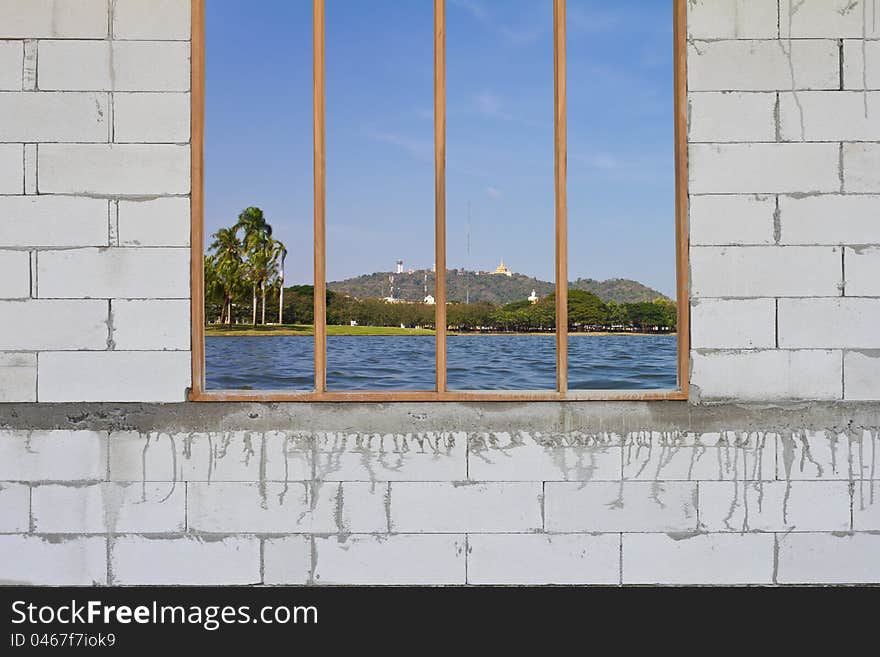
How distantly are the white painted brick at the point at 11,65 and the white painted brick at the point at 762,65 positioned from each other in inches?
89.1

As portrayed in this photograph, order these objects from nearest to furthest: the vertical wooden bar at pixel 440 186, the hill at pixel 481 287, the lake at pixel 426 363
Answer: the vertical wooden bar at pixel 440 186 < the lake at pixel 426 363 < the hill at pixel 481 287

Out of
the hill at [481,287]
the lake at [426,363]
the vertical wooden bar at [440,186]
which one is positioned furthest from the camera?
the hill at [481,287]

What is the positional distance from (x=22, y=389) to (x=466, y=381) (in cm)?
1327

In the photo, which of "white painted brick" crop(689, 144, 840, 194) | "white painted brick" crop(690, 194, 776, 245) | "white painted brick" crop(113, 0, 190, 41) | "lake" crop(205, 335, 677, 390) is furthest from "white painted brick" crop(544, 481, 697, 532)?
"lake" crop(205, 335, 677, 390)

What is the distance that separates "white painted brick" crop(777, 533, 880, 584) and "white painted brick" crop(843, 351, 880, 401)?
1.56 feet

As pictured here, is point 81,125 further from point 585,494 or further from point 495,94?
point 495,94

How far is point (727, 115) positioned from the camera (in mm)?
2297

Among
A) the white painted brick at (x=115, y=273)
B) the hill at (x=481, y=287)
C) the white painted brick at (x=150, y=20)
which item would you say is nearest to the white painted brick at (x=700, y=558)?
the white painted brick at (x=115, y=273)

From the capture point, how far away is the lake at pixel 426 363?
1384 centimetres

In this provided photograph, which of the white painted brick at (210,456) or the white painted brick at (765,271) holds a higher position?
the white painted brick at (765,271)

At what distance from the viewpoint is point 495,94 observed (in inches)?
802

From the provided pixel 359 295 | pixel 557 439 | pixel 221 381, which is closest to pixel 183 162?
pixel 557 439

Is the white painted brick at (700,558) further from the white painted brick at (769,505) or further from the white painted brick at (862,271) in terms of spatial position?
the white painted brick at (862,271)

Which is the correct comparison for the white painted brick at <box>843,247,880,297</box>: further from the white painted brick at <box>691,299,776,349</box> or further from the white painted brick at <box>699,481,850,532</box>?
the white painted brick at <box>699,481,850,532</box>
